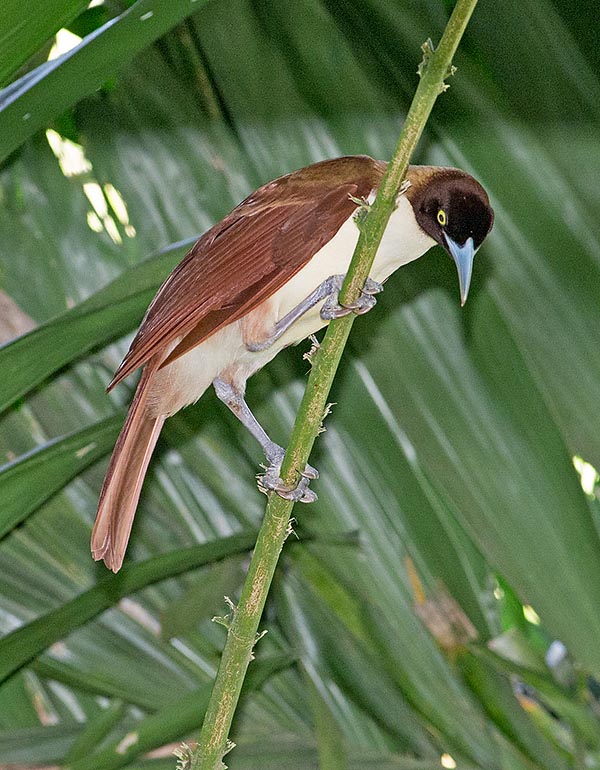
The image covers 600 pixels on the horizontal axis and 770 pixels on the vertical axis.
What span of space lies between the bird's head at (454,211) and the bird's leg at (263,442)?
0.90ft

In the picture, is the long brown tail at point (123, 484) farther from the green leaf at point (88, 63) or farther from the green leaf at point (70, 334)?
the green leaf at point (88, 63)

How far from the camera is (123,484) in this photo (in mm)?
1234

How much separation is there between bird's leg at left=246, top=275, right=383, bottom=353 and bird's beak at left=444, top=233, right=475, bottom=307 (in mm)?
88

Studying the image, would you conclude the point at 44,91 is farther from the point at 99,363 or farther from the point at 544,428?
the point at 99,363

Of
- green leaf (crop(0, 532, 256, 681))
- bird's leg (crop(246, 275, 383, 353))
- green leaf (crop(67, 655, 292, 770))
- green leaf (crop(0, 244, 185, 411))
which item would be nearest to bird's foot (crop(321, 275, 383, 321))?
bird's leg (crop(246, 275, 383, 353))

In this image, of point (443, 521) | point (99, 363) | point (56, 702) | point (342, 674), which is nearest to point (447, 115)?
point (443, 521)

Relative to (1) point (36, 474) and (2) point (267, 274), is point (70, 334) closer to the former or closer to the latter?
(1) point (36, 474)

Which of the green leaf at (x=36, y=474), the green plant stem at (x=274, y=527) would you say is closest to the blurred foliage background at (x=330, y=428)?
the green leaf at (x=36, y=474)

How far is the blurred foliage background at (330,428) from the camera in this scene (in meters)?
1.01

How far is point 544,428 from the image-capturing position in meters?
1.08

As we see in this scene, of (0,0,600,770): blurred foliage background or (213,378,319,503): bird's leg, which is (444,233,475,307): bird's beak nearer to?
(0,0,600,770): blurred foliage background

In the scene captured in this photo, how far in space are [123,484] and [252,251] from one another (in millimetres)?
317

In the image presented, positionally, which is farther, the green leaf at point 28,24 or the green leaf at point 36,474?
the green leaf at point 36,474

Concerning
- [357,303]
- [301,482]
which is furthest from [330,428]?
[357,303]
